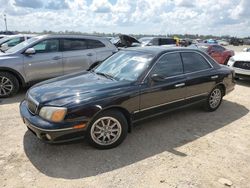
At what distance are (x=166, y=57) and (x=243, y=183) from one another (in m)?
2.47

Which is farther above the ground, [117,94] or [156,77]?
[156,77]

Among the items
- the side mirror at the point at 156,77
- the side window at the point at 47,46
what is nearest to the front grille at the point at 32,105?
the side mirror at the point at 156,77

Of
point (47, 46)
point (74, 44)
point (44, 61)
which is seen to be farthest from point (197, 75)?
→ point (47, 46)

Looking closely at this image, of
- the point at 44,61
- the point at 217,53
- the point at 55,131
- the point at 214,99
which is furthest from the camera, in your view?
the point at 217,53

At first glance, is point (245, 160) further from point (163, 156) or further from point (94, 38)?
point (94, 38)

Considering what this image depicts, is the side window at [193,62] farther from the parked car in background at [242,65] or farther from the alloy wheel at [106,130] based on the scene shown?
the parked car in background at [242,65]

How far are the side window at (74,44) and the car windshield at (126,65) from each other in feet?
9.29

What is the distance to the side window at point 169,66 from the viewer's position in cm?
456

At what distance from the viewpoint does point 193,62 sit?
531 cm

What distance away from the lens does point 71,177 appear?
327 centimetres

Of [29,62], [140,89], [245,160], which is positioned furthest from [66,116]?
[29,62]

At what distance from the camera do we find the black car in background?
358 cm

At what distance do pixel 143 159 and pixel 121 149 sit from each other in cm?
43

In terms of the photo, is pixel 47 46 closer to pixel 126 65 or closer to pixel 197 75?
pixel 126 65
